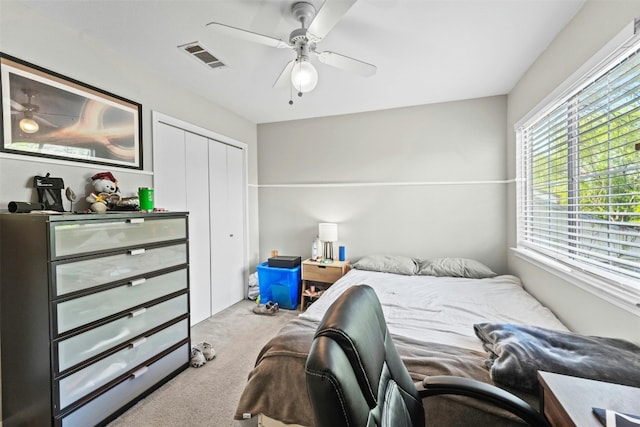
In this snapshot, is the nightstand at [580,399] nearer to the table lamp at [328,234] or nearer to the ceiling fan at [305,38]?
the ceiling fan at [305,38]

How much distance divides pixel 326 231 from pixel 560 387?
278 cm

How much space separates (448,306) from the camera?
2088 millimetres

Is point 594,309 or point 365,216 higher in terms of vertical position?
point 365,216

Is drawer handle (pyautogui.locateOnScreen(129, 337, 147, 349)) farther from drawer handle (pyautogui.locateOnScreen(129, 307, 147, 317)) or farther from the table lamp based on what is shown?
the table lamp

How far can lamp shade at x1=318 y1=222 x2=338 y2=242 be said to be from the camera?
3537mm

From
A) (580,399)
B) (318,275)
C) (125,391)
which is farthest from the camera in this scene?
(318,275)

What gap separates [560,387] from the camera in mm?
874

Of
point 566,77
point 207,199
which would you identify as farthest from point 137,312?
point 566,77

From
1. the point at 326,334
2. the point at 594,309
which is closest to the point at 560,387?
the point at 326,334

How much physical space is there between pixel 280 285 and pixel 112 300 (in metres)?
2.00

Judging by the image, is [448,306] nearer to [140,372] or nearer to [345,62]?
[345,62]

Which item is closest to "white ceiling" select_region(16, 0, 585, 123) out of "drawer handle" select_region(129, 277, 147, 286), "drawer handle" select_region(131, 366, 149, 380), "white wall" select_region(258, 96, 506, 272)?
"white wall" select_region(258, 96, 506, 272)

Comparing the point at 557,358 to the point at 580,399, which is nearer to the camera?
the point at 580,399

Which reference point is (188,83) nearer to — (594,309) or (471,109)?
(471,109)
